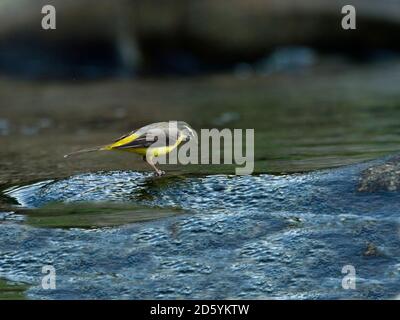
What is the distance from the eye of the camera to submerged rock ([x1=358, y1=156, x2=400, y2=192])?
668cm

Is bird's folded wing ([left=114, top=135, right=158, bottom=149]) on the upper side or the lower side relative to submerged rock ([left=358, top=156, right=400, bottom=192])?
upper

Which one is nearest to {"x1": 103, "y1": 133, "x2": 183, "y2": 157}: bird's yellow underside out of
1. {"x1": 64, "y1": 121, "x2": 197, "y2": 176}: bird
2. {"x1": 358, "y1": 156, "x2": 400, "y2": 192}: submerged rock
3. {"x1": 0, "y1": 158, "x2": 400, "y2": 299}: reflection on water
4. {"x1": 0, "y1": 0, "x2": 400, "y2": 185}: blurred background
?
{"x1": 64, "y1": 121, "x2": 197, "y2": 176}: bird

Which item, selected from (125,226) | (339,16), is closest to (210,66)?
(339,16)

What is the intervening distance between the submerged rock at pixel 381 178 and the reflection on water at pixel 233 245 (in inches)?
3.0

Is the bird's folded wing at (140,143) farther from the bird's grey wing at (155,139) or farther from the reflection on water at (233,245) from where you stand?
the reflection on water at (233,245)

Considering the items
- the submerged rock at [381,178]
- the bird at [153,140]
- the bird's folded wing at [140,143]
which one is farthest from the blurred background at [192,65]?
the submerged rock at [381,178]

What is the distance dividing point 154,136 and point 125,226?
1220 millimetres

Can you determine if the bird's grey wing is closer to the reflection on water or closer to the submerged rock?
the reflection on water

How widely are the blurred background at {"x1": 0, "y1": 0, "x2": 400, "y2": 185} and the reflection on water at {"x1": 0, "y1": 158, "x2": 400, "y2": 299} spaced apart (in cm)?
478

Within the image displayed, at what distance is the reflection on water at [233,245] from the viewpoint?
571 cm

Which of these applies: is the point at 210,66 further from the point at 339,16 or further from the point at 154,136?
the point at 154,136

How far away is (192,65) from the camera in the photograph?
728 inches

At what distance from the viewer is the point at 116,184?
7.43m
